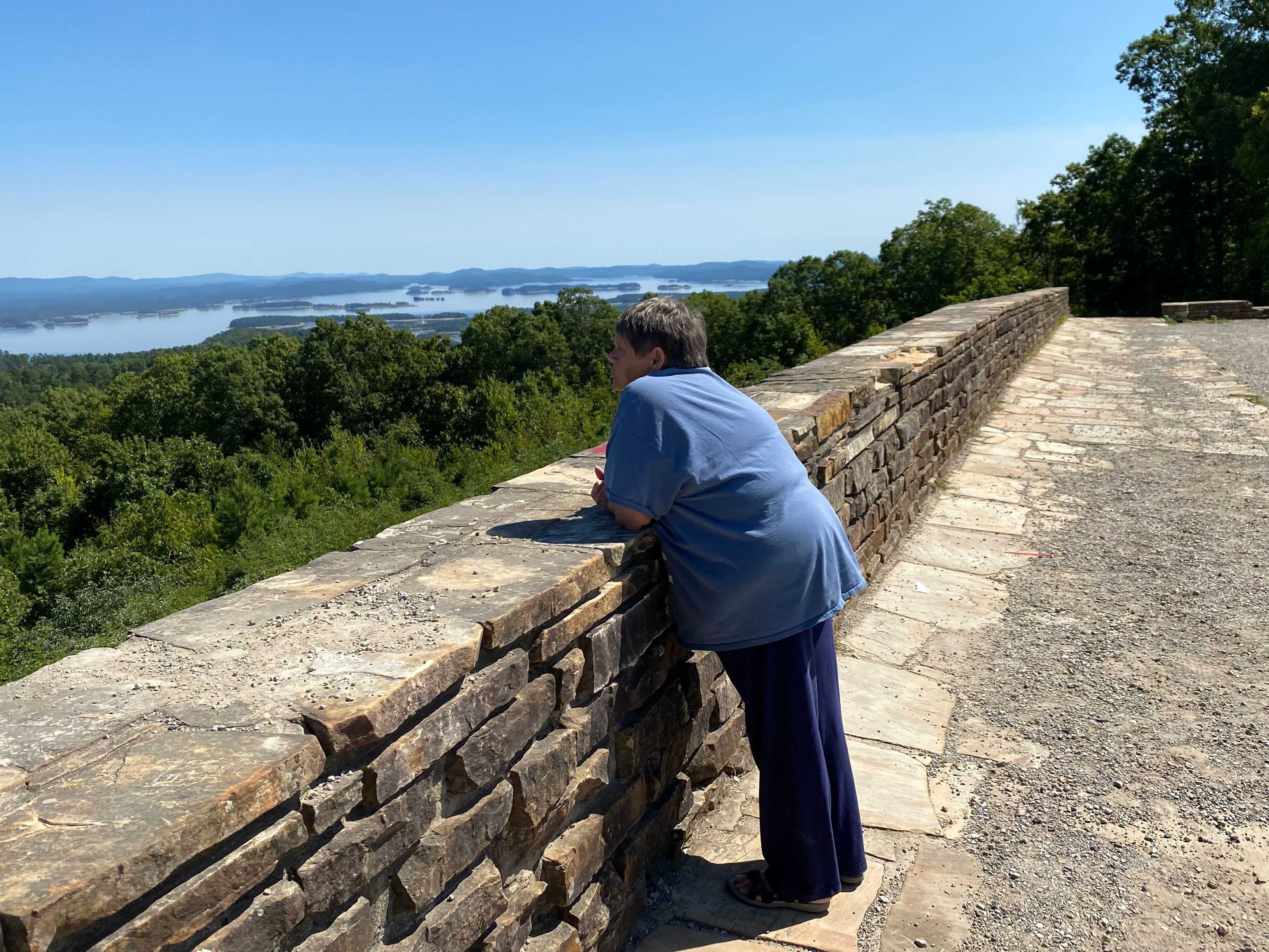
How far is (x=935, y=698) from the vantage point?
3545 mm

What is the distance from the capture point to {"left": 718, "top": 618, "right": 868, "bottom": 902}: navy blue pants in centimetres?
223

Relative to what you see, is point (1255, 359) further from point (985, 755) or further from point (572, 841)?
point (572, 841)

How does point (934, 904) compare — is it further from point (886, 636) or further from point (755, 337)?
point (755, 337)

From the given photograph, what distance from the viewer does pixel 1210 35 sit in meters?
27.2

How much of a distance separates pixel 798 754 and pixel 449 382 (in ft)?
147

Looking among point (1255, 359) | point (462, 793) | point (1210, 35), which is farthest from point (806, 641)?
point (1210, 35)

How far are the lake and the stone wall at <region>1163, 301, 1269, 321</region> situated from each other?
6048 cm

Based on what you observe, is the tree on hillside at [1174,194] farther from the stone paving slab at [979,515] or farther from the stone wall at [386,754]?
the stone wall at [386,754]

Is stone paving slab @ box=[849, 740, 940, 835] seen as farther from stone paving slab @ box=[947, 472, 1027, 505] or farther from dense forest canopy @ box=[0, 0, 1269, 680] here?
dense forest canopy @ box=[0, 0, 1269, 680]

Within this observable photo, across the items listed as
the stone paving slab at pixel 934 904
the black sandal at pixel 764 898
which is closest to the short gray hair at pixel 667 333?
the black sandal at pixel 764 898

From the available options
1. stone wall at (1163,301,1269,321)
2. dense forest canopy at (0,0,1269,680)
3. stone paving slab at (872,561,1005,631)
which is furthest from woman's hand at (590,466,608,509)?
stone wall at (1163,301,1269,321)

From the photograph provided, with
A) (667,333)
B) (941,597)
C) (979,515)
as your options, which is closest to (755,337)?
(979,515)

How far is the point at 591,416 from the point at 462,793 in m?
27.1

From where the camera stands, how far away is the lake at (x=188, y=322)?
380ft
